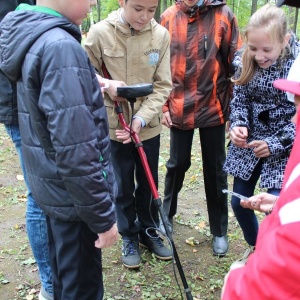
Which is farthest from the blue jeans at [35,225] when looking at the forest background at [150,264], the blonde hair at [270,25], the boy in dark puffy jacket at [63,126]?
the blonde hair at [270,25]

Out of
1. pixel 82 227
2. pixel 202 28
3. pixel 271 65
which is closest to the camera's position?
pixel 82 227

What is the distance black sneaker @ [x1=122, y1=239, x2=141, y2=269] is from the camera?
325cm

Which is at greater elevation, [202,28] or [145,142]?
[202,28]

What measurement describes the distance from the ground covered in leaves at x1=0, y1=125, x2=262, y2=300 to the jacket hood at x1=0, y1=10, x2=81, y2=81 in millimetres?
1751

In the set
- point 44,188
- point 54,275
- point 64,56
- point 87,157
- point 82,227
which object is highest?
point 64,56

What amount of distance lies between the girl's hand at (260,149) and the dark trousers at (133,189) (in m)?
0.83

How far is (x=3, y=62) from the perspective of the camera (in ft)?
6.23

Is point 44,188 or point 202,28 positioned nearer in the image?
point 44,188

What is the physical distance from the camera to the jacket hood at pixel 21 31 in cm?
179

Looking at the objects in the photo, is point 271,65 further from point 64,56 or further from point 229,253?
point 229,253

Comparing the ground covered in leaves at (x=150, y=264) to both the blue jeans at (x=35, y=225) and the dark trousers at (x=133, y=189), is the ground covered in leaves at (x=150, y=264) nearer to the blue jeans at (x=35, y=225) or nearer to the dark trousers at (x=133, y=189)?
the dark trousers at (x=133, y=189)

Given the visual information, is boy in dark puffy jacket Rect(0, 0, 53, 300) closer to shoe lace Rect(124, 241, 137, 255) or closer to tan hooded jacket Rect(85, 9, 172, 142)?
tan hooded jacket Rect(85, 9, 172, 142)

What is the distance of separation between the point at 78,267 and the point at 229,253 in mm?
1762

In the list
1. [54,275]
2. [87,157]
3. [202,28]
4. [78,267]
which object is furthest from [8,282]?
[202,28]
